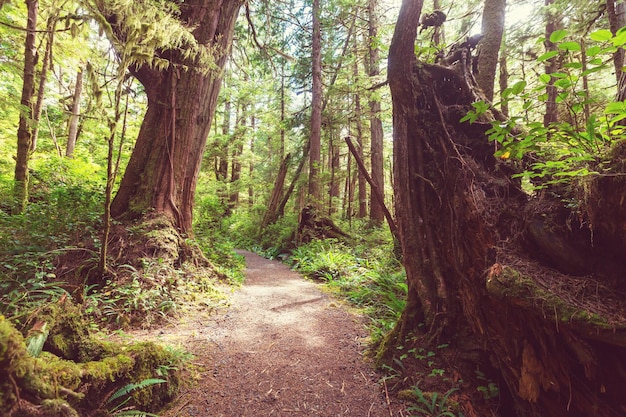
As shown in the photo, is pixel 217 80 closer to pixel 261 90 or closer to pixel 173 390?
pixel 173 390

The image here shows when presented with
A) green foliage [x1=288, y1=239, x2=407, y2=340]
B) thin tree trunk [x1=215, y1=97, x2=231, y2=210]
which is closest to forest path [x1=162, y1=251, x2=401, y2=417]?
green foliage [x1=288, y1=239, x2=407, y2=340]

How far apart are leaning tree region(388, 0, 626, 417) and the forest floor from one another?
631 mm

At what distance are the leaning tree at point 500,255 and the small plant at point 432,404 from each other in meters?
0.51

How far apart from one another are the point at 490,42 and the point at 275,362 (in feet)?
16.8

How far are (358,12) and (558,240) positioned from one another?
39.6 feet

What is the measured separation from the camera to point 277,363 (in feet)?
9.75

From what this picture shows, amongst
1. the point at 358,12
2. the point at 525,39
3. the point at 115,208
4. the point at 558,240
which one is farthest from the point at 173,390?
the point at 358,12

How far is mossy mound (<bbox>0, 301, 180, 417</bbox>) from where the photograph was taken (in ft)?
4.03

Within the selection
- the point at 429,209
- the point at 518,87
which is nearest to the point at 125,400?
the point at 429,209

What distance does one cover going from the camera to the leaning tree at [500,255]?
1.84 metres

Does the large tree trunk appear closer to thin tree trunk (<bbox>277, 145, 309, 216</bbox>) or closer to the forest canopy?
the forest canopy

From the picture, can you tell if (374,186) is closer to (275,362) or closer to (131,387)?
(275,362)

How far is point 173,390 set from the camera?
226 centimetres

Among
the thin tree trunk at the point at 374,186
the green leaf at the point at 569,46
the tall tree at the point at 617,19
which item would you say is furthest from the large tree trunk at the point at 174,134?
the tall tree at the point at 617,19
